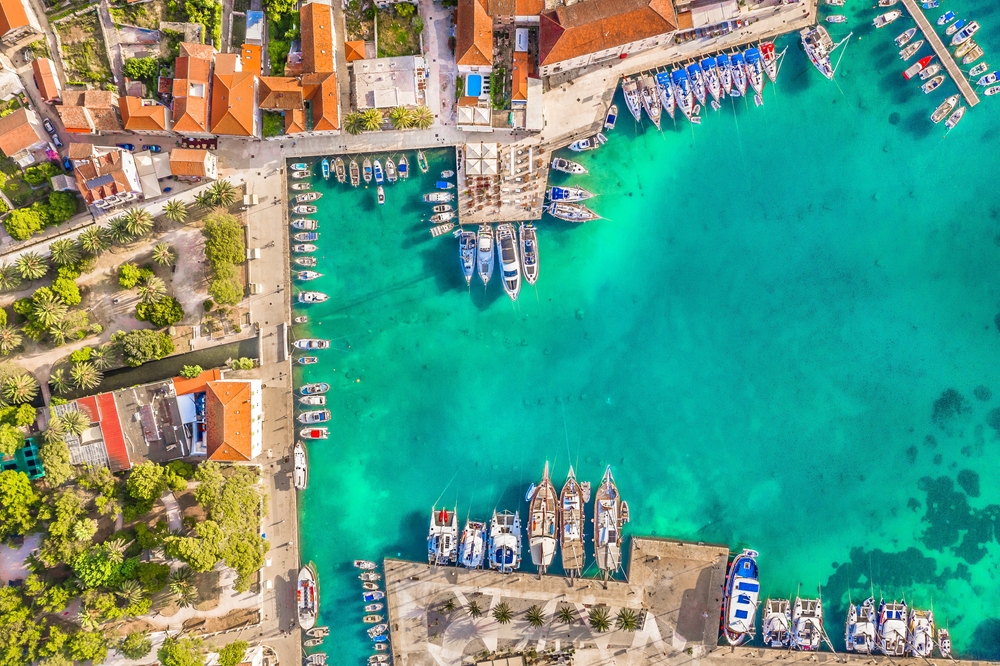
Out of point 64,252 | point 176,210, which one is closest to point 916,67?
point 176,210

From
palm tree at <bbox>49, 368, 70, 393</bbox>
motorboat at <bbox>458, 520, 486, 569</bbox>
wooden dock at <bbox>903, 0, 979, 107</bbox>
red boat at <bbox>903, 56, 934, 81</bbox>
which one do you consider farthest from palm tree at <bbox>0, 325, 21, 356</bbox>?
wooden dock at <bbox>903, 0, 979, 107</bbox>

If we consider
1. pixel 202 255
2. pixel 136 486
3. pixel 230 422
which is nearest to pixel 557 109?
pixel 202 255

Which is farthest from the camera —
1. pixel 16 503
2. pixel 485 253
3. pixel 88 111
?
pixel 485 253

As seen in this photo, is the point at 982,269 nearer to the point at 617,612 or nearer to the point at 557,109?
the point at 557,109

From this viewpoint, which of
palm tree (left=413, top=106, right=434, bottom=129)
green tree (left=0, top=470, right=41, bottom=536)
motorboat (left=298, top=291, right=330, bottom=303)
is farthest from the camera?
motorboat (left=298, top=291, right=330, bottom=303)

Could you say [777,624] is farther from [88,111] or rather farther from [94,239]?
[88,111]

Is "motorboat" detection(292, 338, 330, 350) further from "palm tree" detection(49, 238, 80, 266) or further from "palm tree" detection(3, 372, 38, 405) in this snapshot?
"palm tree" detection(3, 372, 38, 405)

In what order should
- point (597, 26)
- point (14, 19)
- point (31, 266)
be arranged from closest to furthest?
point (597, 26) < point (14, 19) < point (31, 266)
